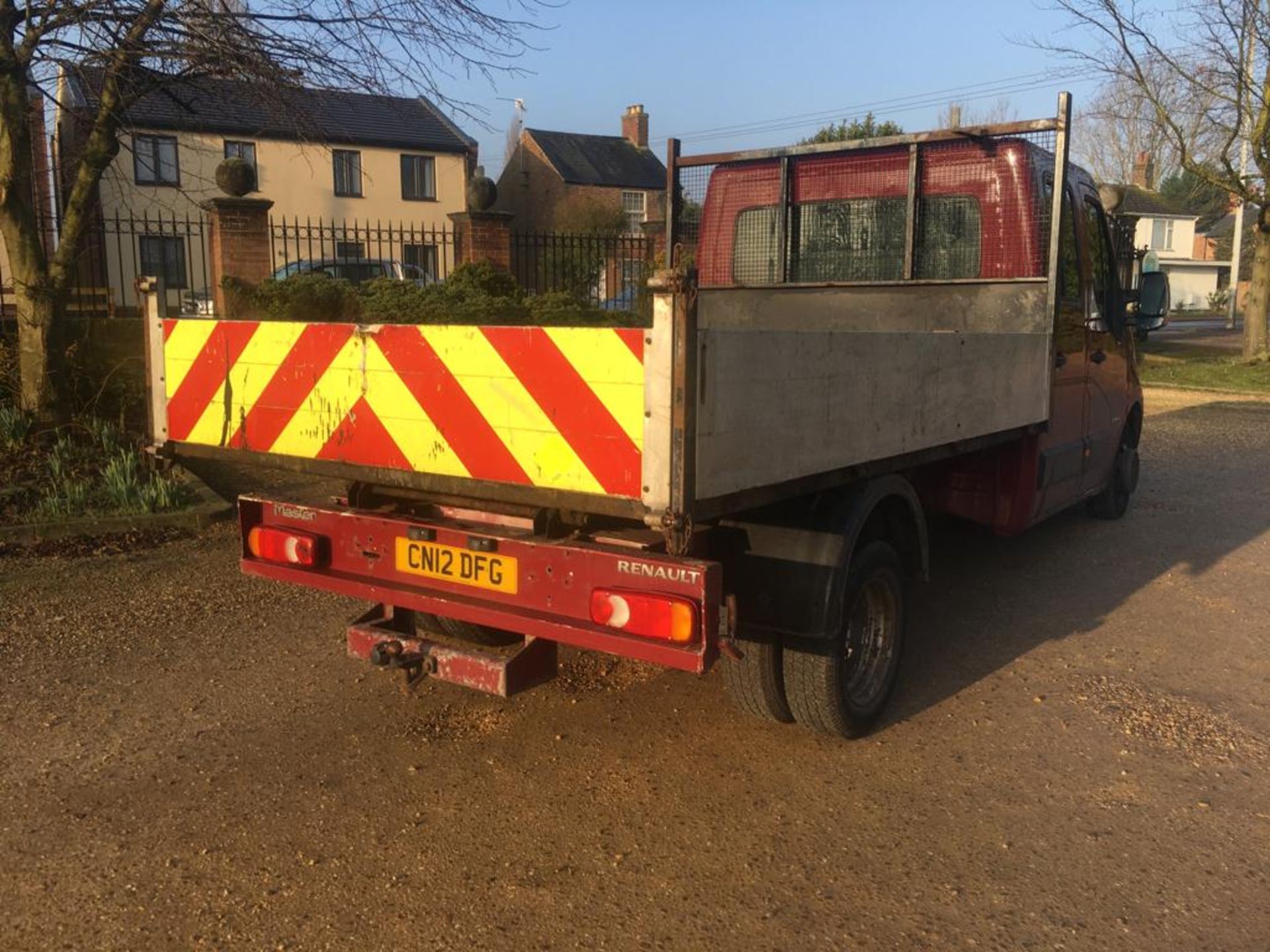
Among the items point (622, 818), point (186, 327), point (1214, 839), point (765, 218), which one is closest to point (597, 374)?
point (622, 818)

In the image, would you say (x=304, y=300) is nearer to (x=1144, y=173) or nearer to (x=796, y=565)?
(x=796, y=565)

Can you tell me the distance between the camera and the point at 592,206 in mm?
39031

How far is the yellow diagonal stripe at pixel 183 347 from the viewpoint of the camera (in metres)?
4.10

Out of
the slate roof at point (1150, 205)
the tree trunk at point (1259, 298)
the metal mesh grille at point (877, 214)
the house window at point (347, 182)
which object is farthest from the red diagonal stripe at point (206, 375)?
the slate roof at point (1150, 205)

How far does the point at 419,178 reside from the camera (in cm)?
3881

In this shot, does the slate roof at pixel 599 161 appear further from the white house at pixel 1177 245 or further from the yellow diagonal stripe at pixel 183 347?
the yellow diagonal stripe at pixel 183 347

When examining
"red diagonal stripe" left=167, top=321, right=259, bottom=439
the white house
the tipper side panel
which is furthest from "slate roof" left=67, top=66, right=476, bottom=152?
the white house

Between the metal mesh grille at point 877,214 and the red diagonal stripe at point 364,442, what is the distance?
133 inches

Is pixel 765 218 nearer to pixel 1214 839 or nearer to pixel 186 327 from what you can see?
pixel 186 327

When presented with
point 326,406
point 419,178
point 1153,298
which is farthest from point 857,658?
point 419,178

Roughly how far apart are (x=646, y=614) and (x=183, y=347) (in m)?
2.30

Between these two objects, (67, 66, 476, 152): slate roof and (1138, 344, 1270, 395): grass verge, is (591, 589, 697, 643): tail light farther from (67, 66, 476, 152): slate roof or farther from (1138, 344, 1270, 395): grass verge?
(1138, 344, 1270, 395): grass verge

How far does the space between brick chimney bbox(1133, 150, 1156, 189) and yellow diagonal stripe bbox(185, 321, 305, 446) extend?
50.1 metres

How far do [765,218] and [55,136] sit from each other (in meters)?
7.50
